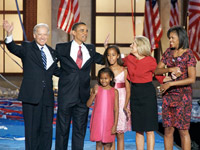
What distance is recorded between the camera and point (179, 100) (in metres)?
5.58

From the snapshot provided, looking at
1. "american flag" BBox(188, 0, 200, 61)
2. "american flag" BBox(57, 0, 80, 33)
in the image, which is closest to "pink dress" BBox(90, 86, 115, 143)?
"american flag" BBox(57, 0, 80, 33)

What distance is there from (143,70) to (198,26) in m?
10.1

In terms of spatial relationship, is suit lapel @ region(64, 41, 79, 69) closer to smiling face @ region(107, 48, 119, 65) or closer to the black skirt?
smiling face @ region(107, 48, 119, 65)

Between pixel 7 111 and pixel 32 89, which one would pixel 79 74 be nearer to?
pixel 32 89

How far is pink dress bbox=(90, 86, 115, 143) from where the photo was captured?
552 centimetres

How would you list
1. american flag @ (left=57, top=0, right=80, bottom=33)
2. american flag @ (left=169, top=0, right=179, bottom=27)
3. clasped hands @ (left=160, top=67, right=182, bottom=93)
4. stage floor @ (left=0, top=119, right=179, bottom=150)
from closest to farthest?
clasped hands @ (left=160, top=67, right=182, bottom=93) < stage floor @ (left=0, top=119, right=179, bottom=150) < american flag @ (left=57, top=0, right=80, bottom=33) < american flag @ (left=169, top=0, right=179, bottom=27)

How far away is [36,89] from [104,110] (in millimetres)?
861

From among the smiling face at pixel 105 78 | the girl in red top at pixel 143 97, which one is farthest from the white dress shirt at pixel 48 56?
the girl in red top at pixel 143 97

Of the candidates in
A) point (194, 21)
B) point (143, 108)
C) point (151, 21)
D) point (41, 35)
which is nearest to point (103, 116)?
point (143, 108)

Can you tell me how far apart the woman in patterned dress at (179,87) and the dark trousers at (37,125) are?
56.6 inches

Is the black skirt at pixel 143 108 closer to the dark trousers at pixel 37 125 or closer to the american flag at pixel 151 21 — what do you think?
the dark trousers at pixel 37 125

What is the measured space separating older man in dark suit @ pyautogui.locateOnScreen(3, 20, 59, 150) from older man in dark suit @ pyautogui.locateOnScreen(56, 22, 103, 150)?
210 mm

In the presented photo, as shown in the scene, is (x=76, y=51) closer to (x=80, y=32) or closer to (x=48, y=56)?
(x=80, y=32)

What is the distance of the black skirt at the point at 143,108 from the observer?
18.5 ft
